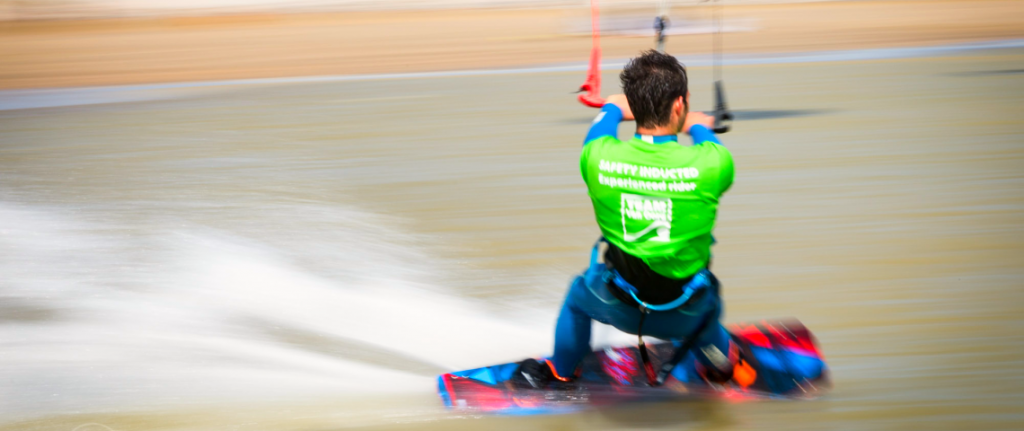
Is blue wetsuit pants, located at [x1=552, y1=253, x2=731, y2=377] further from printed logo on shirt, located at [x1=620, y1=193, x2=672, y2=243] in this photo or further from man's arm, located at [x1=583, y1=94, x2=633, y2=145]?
man's arm, located at [x1=583, y1=94, x2=633, y2=145]

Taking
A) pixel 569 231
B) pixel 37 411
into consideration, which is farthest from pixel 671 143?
pixel 569 231

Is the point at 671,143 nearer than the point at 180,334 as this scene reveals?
Yes

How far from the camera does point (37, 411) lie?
395 centimetres

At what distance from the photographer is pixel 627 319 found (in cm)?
330

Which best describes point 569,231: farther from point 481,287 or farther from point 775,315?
point 775,315

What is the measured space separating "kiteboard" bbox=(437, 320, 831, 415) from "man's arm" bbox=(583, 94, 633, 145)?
1001mm

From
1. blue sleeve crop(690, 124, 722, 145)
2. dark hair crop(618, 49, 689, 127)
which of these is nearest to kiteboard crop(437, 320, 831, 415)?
blue sleeve crop(690, 124, 722, 145)

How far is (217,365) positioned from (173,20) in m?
27.5

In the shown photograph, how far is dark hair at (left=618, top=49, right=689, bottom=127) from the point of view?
123 inches

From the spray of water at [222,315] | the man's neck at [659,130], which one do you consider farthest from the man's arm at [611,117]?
the spray of water at [222,315]

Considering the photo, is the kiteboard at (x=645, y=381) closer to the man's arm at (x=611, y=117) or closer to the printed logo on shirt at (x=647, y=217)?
the printed logo on shirt at (x=647, y=217)

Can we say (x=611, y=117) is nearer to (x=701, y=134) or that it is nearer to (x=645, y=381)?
(x=701, y=134)

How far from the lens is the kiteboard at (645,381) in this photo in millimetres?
3725

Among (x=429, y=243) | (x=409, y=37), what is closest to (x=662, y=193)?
(x=429, y=243)
